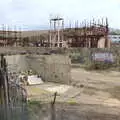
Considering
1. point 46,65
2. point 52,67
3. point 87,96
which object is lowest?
point 87,96

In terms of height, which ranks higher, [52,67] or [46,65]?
Result: [46,65]

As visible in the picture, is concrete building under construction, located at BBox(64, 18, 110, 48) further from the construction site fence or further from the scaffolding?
the construction site fence

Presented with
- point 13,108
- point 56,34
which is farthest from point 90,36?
point 13,108

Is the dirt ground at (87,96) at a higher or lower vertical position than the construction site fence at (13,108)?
lower

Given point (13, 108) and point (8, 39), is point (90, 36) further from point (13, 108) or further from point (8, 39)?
point (13, 108)

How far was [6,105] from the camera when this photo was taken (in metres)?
7.57

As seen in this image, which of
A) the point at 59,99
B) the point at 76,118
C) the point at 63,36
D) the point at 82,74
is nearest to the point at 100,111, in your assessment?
the point at 76,118

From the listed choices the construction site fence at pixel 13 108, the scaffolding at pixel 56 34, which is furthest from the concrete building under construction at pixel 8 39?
the construction site fence at pixel 13 108

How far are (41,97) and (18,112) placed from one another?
295 inches

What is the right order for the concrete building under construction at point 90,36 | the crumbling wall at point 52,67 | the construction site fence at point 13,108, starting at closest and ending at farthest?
the construction site fence at point 13,108 < the crumbling wall at point 52,67 < the concrete building under construction at point 90,36

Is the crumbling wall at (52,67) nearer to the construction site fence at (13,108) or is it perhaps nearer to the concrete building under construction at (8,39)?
the construction site fence at (13,108)

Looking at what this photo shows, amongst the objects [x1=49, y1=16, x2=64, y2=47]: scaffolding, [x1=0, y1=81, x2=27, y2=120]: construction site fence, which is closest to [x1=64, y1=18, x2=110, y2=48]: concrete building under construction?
[x1=49, y1=16, x2=64, y2=47]: scaffolding

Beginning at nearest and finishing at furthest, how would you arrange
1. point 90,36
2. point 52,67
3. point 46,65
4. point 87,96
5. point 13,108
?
point 13,108, point 87,96, point 52,67, point 46,65, point 90,36

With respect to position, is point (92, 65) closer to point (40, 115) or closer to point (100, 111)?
point (100, 111)
